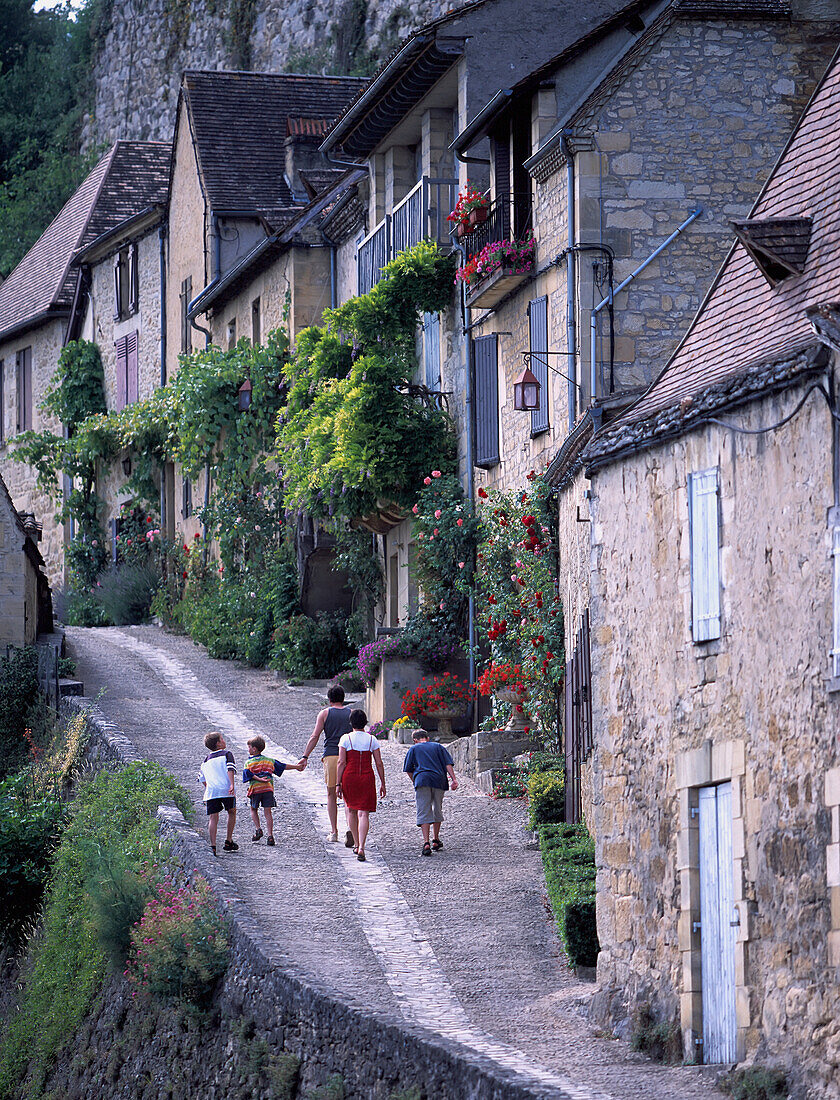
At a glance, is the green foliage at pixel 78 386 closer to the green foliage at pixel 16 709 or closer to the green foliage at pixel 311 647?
the green foliage at pixel 311 647

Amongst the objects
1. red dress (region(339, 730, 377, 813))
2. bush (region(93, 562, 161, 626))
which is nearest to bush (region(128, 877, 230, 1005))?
red dress (region(339, 730, 377, 813))

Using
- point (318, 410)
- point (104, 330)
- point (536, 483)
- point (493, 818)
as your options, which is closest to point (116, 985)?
point (493, 818)

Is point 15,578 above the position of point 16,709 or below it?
above

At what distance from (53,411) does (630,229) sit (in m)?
23.1

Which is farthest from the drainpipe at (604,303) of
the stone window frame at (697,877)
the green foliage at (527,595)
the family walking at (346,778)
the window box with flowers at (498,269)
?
the stone window frame at (697,877)

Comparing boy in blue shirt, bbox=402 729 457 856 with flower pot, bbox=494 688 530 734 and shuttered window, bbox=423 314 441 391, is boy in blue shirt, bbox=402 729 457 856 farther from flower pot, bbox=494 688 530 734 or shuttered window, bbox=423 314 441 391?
shuttered window, bbox=423 314 441 391

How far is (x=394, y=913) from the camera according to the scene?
13227 mm

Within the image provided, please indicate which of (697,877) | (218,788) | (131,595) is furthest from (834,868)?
(131,595)

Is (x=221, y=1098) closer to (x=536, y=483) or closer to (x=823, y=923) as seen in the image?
(x=823, y=923)

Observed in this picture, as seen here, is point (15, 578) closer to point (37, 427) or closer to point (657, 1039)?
point (37, 427)

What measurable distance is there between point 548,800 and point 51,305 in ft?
86.2

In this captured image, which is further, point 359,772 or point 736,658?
point 359,772

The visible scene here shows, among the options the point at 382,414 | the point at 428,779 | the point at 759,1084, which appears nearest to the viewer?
the point at 759,1084

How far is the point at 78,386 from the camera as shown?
1486 inches
